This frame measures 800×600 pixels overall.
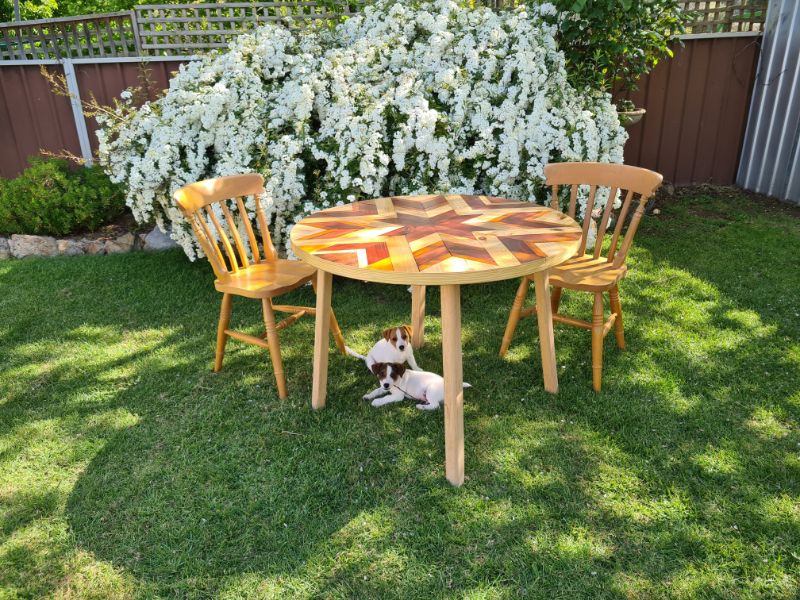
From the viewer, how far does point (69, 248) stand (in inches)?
201

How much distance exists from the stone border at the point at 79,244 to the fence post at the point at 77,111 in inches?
42.0

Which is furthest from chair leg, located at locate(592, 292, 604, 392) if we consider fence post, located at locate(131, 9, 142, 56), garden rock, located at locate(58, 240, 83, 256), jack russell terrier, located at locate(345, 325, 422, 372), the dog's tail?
fence post, located at locate(131, 9, 142, 56)

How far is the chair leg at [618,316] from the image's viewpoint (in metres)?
3.09

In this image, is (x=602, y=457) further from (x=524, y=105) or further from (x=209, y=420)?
(x=524, y=105)

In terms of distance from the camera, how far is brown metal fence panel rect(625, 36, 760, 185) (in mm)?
5977

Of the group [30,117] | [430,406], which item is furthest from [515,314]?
[30,117]

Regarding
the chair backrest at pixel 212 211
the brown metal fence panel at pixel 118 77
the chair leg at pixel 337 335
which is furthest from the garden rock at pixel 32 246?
the chair leg at pixel 337 335

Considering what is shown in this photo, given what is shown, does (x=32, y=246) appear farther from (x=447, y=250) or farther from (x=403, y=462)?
(x=447, y=250)

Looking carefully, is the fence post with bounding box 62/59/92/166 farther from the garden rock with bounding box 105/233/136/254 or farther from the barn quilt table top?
the barn quilt table top

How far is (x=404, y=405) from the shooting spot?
2904 millimetres

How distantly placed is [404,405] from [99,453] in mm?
1350

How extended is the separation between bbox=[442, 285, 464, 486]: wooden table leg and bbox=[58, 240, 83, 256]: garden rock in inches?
158

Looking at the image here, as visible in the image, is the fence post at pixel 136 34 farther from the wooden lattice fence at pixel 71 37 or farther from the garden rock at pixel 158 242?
the garden rock at pixel 158 242

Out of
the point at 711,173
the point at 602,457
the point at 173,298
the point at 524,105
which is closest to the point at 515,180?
the point at 524,105
